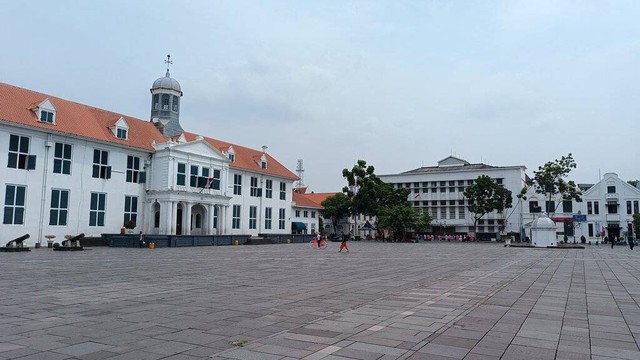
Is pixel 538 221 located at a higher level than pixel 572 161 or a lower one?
lower

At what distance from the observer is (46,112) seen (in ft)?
111

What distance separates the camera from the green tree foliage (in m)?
60.8

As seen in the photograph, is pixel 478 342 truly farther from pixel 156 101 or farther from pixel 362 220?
pixel 362 220

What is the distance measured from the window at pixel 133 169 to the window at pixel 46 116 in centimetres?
683

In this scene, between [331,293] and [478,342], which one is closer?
[478,342]

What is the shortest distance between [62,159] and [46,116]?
3.30 m

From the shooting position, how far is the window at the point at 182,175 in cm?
4142

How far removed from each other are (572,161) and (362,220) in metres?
40.3

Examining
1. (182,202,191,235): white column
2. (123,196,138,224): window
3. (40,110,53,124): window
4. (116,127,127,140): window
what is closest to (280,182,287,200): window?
(182,202,191,235): white column

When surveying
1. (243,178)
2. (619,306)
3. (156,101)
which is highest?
(156,101)

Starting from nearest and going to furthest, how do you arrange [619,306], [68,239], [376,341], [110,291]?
[376,341] → [619,306] → [110,291] → [68,239]

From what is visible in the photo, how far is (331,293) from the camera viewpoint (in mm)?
11062

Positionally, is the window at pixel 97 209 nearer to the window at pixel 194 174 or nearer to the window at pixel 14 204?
the window at pixel 14 204

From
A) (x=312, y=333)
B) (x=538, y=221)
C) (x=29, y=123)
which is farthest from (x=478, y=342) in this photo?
(x=538, y=221)
